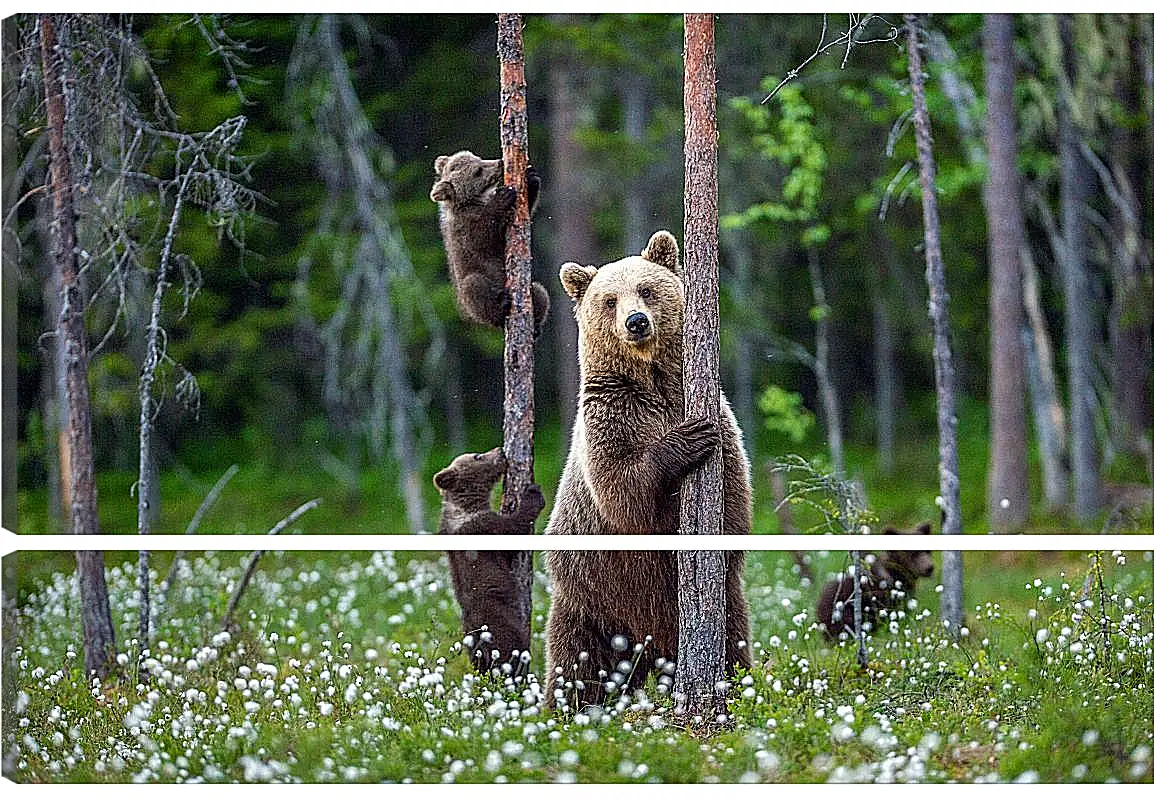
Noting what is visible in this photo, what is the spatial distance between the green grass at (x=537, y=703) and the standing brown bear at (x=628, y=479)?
169 millimetres

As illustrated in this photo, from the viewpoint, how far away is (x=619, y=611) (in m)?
3.97

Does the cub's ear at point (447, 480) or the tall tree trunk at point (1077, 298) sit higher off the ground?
the tall tree trunk at point (1077, 298)

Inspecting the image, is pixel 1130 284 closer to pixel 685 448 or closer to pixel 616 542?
pixel 685 448

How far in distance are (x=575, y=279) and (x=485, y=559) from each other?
96cm

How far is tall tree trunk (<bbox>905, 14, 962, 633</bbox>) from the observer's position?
437 centimetres

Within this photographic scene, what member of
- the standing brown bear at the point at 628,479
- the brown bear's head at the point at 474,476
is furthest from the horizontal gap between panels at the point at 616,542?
the brown bear's head at the point at 474,476

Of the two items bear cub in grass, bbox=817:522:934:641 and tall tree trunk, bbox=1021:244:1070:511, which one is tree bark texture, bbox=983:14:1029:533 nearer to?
tall tree trunk, bbox=1021:244:1070:511

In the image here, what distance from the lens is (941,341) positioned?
4.49 metres

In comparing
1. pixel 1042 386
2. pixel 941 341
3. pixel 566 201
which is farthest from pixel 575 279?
pixel 1042 386

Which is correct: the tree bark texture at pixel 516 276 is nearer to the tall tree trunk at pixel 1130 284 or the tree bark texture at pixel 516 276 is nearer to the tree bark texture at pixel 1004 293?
the tree bark texture at pixel 1004 293

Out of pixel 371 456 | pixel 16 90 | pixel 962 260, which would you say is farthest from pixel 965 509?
pixel 16 90

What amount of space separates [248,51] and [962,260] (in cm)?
337

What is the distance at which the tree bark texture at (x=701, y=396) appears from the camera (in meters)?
3.73

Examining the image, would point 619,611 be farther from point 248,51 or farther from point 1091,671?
point 248,51
